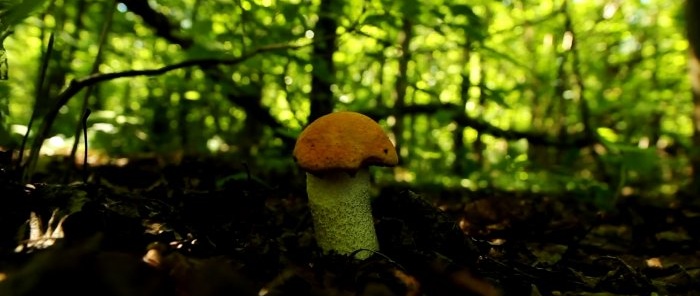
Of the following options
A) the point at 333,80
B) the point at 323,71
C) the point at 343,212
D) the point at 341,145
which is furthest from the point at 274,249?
the point at 333,80

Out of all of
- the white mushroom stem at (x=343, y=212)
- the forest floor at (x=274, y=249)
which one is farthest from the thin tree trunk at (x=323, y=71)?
the white mushroom stem at (x=343, y=212)

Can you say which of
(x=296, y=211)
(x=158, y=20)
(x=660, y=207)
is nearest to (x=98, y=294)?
(x=296, y=211)

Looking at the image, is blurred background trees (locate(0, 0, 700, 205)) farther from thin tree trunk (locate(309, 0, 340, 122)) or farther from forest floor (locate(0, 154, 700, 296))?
forest floor (locate(0, 154, 700, 296))

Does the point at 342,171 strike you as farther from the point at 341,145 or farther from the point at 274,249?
the point at 274,249

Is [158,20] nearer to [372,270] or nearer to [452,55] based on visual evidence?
[372,270]

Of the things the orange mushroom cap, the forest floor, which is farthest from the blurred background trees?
the orange mushroom cap

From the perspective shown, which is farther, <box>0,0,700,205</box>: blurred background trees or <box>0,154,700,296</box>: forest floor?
<box>0,0,700,205</box>: blurred background trees

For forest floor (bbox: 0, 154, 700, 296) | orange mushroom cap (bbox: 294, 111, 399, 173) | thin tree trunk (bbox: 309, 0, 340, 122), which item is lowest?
forest floor (bbox: 0, 154, 700, 296)

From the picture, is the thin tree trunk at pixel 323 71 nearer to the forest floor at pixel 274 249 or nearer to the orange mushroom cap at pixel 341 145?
the forest floor at pixel 274 249
